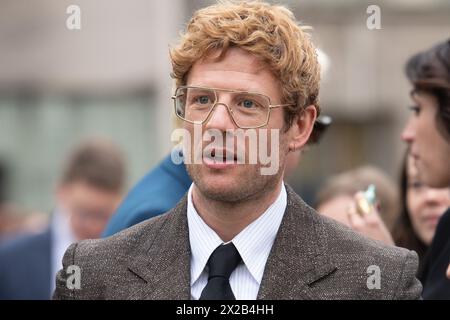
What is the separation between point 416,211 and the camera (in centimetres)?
582

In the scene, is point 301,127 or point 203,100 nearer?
point 203,100

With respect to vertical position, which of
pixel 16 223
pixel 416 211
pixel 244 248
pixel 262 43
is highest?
pixel 262 43

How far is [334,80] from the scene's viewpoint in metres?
19.4

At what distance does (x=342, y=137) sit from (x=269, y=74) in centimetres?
1677

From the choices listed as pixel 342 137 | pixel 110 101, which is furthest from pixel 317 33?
pixel 110 101

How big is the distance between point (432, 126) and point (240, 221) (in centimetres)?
159

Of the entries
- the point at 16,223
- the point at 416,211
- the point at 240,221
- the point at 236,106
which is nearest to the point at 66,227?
the point at 416,211

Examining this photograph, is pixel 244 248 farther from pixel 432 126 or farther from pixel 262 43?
pixel 432 126

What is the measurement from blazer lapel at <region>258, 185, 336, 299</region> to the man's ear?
0.68ft

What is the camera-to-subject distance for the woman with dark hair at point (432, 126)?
4730 millimetres

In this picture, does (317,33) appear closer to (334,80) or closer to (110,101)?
Result: (334,80)

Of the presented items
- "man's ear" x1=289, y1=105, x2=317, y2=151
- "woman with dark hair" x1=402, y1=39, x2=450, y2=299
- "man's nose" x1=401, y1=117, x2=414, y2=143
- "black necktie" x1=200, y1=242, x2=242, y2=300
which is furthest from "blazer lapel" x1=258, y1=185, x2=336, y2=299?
"man's nose" x1=401, y1=117, x2=414, y2=143

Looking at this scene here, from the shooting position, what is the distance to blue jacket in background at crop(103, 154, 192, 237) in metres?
4.17

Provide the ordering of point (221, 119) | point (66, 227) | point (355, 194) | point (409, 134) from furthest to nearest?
point (66, 227)
point (355, 194)
point (409, 134)
point (221, 119)
